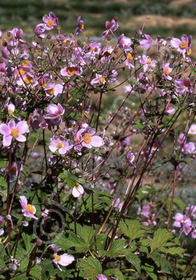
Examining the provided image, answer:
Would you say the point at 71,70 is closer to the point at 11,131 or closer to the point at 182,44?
the point at 11,131

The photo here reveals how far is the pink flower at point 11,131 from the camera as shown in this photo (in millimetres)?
1019

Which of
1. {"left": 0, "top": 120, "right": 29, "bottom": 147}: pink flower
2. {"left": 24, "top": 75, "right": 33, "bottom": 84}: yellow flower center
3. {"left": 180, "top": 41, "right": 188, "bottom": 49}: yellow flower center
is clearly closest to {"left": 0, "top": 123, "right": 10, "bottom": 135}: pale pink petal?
{"left": 0, "top": 120, "right": 29, "bottom": 147}: pink flower

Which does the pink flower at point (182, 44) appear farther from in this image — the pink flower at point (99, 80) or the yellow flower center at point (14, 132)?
the yellow flower center at point (14, 132)

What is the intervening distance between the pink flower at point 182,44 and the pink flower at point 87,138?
1.66ft

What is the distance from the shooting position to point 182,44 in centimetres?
127

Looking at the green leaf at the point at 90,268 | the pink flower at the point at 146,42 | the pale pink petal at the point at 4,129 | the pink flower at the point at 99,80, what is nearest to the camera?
the pale pink petal at the point at 4,129

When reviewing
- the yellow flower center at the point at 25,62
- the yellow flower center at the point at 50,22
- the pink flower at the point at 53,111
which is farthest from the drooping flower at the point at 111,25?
the pink flower at the point at 53,111

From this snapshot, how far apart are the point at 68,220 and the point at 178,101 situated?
67 centimetres

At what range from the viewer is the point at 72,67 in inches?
47.3

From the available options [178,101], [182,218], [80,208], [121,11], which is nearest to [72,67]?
[178,101]

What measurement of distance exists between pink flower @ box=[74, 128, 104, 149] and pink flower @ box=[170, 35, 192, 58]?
0.51 metres

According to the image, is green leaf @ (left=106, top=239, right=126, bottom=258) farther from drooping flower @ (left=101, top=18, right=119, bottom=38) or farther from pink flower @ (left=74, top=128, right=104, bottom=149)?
drooping flower @ (left=101, top=18, right=119, bottom=38)

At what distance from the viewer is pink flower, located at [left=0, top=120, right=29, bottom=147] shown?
3.34 ft

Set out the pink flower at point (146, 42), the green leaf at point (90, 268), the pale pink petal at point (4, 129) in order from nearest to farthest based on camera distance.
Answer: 1. the pale pink petal at point (4, 129)
2. the green leaf at point (90, 268)
3. the pink flower at point (146, 42)
